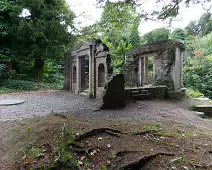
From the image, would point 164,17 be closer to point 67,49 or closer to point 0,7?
point 67,49

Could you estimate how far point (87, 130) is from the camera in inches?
135

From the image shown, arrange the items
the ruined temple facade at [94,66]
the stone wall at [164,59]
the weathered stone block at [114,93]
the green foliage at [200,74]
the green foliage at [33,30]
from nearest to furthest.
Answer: the weathered stone block at [114,93] < the ruined temple facade at [94,66] < the stone wall at [164,59] < the green foliage at [33,30] < the green foliage at [200,74]

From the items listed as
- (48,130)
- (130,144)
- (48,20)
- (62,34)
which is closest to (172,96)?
(130,144)

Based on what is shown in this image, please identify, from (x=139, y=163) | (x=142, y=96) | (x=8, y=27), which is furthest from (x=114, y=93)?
(x=8, y=27)

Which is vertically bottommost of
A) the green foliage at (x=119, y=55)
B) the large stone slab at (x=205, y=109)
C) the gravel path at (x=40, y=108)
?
the large stone slab at (x=205, y=109)

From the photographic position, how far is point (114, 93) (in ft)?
21.8

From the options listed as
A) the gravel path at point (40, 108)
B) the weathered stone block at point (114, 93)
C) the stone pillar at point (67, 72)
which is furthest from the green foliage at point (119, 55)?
the weathered stone block at point (114, 93)

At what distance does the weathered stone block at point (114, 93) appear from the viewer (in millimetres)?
6489

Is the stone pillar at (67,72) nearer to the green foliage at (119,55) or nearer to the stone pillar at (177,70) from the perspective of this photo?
the green foliage at (119,55)

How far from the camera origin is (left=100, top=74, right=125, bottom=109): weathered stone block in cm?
649

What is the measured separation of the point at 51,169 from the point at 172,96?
27.3 feet

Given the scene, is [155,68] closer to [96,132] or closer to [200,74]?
[200,74]

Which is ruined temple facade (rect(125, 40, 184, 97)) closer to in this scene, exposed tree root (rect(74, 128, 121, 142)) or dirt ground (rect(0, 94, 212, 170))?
dirt ground (rect(0, 94, 212, 170))

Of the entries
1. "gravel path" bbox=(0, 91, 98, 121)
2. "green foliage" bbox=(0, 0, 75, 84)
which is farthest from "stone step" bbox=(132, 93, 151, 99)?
"green foliage" bbox=(0, 0, 75, 84)
